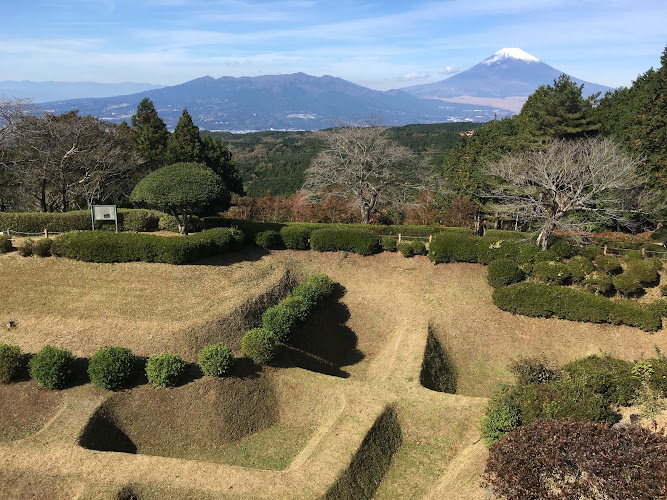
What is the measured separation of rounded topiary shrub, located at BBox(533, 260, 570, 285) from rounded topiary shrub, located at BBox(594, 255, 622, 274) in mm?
2544

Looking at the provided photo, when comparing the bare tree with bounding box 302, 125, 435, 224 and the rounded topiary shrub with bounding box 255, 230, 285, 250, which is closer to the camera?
the rounded topiary shrub with bounding box 255, 230, 285, 250

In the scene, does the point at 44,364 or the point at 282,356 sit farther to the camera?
the point at 282,356

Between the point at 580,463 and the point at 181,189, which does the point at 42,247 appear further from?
the point at 580,463

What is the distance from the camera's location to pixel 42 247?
2209 centimetres

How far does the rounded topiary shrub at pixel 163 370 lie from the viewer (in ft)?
52.3

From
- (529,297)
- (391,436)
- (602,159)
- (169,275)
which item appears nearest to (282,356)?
(391,436)

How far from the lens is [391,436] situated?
15.6 meters

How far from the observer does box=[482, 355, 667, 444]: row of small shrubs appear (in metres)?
13.0

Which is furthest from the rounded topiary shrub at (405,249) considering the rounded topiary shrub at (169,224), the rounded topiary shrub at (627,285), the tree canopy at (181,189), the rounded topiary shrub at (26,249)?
the rounded topiary shrub at (26,249)

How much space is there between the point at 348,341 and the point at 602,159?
2082cm

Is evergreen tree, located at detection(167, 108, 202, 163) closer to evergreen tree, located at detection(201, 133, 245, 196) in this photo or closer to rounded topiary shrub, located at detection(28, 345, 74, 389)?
evergreen tree, located at detection(201, 133, 245, 196)

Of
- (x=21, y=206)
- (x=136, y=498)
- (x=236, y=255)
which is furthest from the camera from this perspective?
(x=21, y=206)

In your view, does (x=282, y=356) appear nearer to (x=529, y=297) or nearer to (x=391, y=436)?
(x=391, y=436)

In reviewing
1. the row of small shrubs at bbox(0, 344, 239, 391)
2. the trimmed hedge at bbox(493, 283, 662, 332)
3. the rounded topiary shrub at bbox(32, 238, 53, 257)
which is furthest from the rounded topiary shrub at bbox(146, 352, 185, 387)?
the trimmed hedge at bbox(493, 283, 662, 332)
